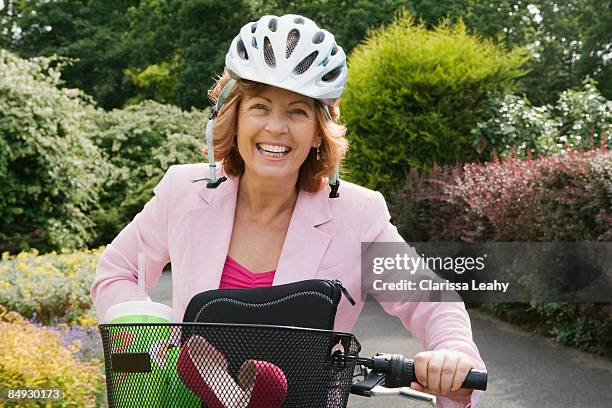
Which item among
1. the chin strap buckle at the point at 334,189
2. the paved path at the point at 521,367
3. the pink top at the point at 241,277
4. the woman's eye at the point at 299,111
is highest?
the woman's eye at the point at 299,111

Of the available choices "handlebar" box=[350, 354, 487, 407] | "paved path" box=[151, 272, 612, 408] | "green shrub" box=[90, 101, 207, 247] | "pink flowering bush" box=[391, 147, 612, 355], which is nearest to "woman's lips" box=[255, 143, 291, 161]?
"handlebar" box=[350, 354, 487, 407]

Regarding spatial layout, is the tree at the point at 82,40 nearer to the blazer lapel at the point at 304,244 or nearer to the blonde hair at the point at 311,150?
the blonde hair at the point at 311,150

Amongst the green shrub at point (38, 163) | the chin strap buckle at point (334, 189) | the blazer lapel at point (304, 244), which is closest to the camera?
the blazer lapel at point (304, 244)

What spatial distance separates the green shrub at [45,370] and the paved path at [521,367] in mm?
2162

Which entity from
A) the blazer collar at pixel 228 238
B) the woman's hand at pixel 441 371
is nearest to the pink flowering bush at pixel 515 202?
the blazer collar at pixel 228 238

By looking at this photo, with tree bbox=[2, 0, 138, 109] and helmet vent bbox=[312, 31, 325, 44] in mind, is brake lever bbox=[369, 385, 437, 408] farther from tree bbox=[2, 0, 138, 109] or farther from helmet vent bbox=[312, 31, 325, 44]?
tree bbox=[2, 0, 138, 109]

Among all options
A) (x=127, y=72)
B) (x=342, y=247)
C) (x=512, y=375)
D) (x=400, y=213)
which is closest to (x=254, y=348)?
(x=342, y=247)

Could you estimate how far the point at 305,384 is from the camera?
1.73 m

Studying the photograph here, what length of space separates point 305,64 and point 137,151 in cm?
1544

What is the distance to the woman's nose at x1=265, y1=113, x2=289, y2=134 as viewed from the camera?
7.57ft

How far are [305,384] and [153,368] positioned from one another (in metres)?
0.32

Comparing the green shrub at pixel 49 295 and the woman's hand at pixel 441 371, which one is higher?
the woman's hand at pixel 441 371

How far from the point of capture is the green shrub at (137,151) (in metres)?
15.8

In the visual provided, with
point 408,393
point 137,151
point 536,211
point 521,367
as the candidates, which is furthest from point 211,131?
point 137,151
